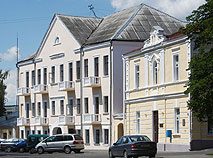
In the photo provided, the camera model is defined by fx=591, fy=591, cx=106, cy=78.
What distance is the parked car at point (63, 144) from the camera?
48812 mm

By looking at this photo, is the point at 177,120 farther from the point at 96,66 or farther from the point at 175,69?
the point at 96,66

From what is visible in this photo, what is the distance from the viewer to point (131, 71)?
51.9 m

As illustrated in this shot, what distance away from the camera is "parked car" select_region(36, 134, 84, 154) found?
48812 mm

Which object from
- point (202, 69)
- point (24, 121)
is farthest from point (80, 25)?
point (202, 69)

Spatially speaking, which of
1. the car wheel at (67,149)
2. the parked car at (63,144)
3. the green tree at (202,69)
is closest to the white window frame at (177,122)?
the green tree at (202,69)

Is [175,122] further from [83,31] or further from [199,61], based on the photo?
[83,31]

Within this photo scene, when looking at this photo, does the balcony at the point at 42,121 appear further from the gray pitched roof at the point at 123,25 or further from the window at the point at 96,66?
the window at the point at 96,66

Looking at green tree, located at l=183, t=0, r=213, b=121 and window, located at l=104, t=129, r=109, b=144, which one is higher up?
green tree, located at l=183, t=0, r=213, b=121

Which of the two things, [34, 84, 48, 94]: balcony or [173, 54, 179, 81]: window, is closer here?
[173, 54, 179, 81]: window

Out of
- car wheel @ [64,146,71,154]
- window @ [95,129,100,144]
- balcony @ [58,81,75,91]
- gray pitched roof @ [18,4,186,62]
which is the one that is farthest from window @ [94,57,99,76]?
car wheel @ [64,146,71,154]

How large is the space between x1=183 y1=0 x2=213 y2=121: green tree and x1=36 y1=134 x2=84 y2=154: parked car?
1488cm

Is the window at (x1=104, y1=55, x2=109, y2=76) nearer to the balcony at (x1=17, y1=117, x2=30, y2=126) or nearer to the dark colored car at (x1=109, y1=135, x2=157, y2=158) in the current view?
the balcony at (x1=17, y1=117, x2=30, y2=126)

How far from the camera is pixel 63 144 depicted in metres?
49.1

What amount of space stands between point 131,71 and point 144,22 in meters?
10.3
